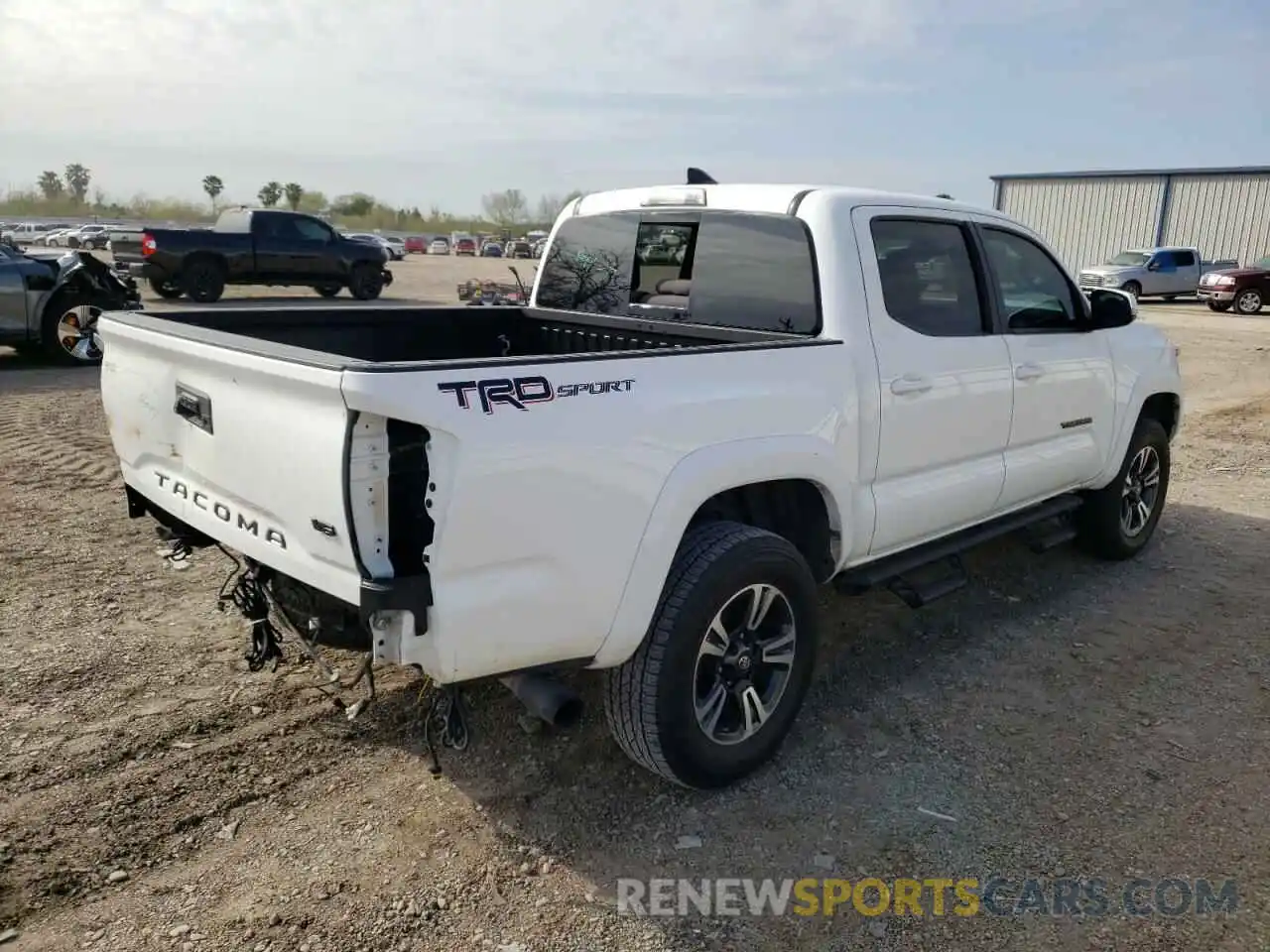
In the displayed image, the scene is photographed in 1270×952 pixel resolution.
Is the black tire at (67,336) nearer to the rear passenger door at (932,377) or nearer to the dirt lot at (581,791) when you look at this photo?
the dirt lot at (581,791)

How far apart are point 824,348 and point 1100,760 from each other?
71.3 inches

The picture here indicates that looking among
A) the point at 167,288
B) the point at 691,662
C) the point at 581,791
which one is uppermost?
the point at 167,288

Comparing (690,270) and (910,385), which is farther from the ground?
(690,270)

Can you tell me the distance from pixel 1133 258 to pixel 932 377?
28427 mm

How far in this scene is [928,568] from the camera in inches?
169

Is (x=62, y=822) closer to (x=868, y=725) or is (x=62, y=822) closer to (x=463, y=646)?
(x=463, y=646)

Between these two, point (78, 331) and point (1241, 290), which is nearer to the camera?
point (78, 331)

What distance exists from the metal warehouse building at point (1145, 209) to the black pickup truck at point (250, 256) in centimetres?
2233

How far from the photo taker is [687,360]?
3.00 metres

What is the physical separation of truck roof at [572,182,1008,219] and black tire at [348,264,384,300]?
1774 centimetres

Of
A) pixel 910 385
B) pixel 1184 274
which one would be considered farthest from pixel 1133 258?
pixel 910 385

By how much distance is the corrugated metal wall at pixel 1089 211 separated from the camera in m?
37.7

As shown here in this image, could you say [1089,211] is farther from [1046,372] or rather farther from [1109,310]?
[1046,372]

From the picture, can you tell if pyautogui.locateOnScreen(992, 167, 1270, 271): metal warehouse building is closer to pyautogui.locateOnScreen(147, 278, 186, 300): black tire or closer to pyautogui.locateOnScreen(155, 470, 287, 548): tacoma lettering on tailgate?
pyautogui.locateOnScreen(147, 278, 186, 300): black tire
